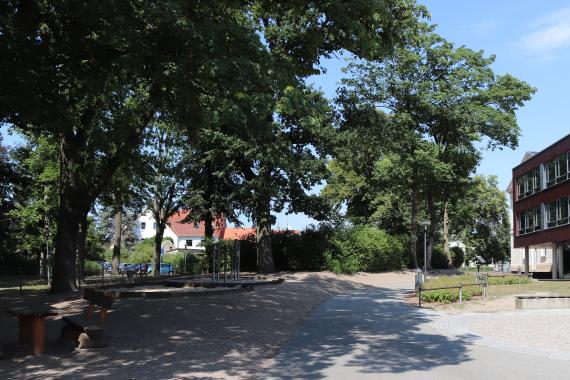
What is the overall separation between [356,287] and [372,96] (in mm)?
13921

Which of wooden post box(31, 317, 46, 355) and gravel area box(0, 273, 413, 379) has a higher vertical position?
wooden post box(31, 317, 46, 355)

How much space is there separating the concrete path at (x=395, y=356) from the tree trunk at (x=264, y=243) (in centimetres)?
1894

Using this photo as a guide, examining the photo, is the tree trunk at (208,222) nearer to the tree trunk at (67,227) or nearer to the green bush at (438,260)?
the tree trunk at (67,227)

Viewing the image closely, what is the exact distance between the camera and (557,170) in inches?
1560

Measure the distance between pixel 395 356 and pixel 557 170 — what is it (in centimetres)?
3477

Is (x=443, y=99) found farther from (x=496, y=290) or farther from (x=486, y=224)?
(x=486, y=224)

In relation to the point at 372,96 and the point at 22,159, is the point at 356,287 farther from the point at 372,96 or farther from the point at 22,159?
the point at 22,159

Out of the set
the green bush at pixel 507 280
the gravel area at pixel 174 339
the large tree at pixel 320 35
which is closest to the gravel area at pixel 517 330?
the gravel area at pixel 174 339

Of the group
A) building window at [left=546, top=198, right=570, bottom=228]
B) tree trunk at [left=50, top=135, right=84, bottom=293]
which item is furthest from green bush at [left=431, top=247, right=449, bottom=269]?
tree trunk at [left=50, top=135, right=84, bottom=293]

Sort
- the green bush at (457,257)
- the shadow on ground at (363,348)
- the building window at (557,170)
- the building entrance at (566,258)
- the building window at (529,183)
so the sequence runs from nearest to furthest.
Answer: the shadow on ground at (363,348) → the building window at (557,170) → the building entrance at (566,258) → the building window at (529,183) → the green bush at (457,257)

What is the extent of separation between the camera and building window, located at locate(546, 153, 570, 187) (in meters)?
38.1

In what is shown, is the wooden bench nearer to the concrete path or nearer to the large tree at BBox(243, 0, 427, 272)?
the concrete path

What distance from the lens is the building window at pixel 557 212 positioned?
38.6 metres

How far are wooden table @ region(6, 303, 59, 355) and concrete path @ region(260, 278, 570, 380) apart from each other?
3949 mm
